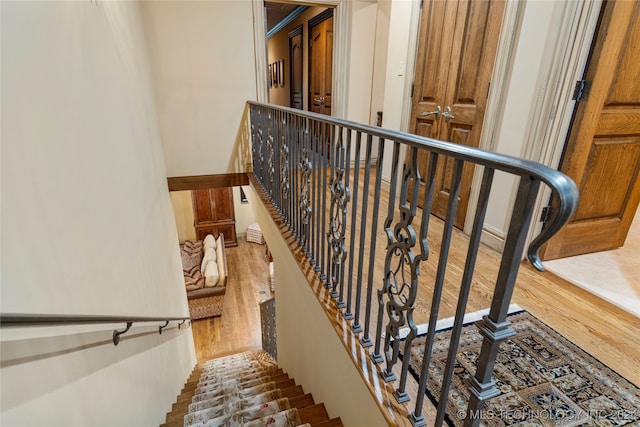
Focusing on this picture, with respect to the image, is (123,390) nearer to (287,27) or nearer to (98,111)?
(98,111)

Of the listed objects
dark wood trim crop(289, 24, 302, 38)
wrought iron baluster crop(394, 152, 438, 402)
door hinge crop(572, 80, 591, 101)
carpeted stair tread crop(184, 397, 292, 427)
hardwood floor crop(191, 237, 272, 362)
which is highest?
dark wood trim crop(289, 24, 302, 38)

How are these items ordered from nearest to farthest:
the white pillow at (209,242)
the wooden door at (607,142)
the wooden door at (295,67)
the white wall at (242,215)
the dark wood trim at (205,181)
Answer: the wooden door at (607,142)
the dark wood trim at (205,181)
the wooden door at (295,67)
the white pillow at (209,242)
the white wall at (242,215)

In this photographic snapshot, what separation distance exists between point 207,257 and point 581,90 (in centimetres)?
697

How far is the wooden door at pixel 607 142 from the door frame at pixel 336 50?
2.81m

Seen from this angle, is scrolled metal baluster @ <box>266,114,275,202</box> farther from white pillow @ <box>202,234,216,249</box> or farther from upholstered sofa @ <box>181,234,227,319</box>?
white pillow @ <box>202,234,216,249</box>

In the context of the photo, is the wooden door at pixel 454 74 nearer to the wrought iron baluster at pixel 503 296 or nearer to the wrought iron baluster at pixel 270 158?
the wrought iron baluster at pixel 270 158

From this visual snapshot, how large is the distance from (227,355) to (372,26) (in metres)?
5.46

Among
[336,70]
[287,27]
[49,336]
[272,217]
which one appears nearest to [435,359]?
[49,336]

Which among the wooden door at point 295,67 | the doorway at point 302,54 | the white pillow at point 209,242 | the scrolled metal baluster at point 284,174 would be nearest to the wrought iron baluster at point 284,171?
the scrolled metal baluster at point 284,174

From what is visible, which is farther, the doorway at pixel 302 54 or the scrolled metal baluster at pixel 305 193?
the doorway at pixel 302 54

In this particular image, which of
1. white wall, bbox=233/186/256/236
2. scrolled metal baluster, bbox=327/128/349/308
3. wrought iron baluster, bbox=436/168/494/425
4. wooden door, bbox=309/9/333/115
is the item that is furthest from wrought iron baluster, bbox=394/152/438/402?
white wall, bbox=233/186/256/236

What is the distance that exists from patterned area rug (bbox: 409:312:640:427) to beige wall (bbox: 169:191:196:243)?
7927mm

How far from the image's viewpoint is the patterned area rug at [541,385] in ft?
3.67

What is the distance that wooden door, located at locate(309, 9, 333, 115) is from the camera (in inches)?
194
